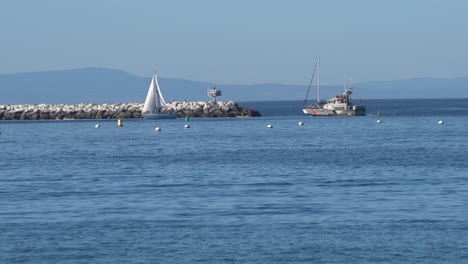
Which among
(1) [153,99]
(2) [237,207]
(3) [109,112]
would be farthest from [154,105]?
(2) [237,207]

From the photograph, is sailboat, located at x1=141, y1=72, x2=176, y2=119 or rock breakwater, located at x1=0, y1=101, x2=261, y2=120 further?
rock breakwater, located at x1=0, y1=101, x2=261, y2=120

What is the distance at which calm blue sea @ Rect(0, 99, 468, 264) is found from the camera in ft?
91.1

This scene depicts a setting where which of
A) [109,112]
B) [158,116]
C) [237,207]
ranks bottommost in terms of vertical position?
[158,116]

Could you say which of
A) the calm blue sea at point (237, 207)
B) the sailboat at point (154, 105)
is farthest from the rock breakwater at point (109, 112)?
the calm blue sea at point (237, 207)

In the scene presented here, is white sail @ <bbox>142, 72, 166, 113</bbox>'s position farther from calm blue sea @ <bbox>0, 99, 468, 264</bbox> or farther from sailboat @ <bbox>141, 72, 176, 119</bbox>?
calm blue sea @ <bbox>0, 99, 468, 264</bbox>

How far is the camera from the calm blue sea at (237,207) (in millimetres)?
27781

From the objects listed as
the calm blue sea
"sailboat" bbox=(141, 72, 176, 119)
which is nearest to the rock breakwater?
"sailboat" bbox=(141, 72, 176, 119)

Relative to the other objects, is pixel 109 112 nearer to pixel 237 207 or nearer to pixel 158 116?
pixel 158 116

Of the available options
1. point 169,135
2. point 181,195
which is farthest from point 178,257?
point 169,135

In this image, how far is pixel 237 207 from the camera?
36.0m

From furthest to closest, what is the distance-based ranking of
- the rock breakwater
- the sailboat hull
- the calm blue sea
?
1. the rock breakwater
2. the sailboat hull
3. the calm blue sea

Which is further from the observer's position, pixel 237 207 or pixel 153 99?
pixel 153 99

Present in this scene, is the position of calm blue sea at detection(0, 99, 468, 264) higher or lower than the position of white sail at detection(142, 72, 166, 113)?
lower

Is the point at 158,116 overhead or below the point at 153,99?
below
